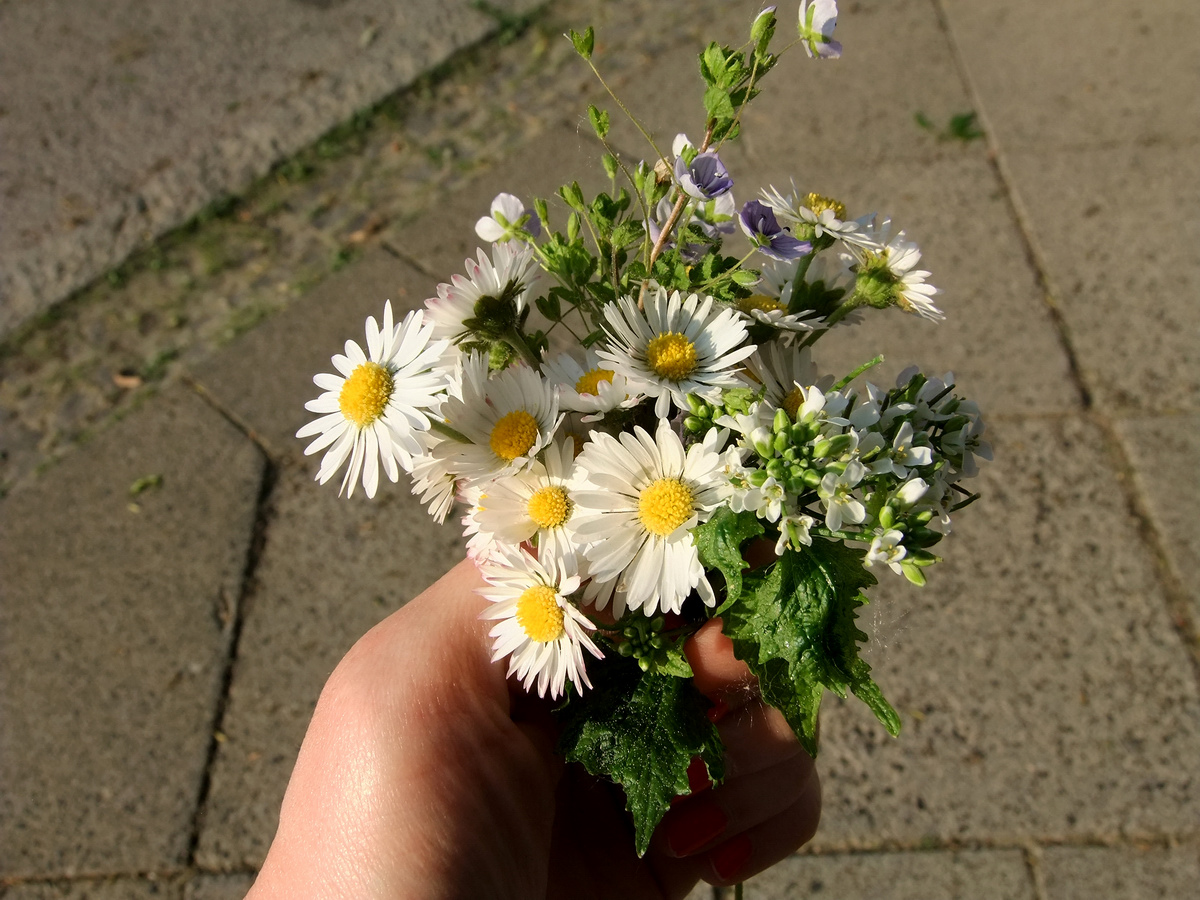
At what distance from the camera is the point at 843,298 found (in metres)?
1.16

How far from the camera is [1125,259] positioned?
3090 mm

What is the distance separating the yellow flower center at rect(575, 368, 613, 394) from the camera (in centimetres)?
104

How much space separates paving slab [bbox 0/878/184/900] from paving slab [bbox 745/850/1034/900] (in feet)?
4.17

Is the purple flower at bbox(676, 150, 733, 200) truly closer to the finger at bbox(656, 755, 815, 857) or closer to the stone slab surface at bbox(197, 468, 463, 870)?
the finger at bbox(656, 755, 815, 857)

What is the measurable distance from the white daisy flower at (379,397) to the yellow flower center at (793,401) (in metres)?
0.37

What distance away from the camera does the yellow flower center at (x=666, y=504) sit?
101 centimetres

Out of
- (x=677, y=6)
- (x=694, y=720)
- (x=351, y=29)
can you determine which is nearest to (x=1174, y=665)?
(x=694, y=720)

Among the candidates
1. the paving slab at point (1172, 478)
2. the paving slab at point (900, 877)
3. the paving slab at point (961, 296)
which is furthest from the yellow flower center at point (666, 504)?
the paving slab at point (1172, 478)

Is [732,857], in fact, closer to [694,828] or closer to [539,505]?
[694,828]

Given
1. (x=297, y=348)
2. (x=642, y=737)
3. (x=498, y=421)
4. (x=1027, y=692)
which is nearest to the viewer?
(x=498, y=421)

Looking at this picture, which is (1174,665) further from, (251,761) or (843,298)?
(251,761)

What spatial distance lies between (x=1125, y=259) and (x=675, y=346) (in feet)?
8.73

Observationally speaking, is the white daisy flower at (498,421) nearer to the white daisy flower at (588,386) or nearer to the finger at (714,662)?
the white daisy flower at (588,386)

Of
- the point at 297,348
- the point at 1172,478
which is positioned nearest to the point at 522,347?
the point at 297,348
